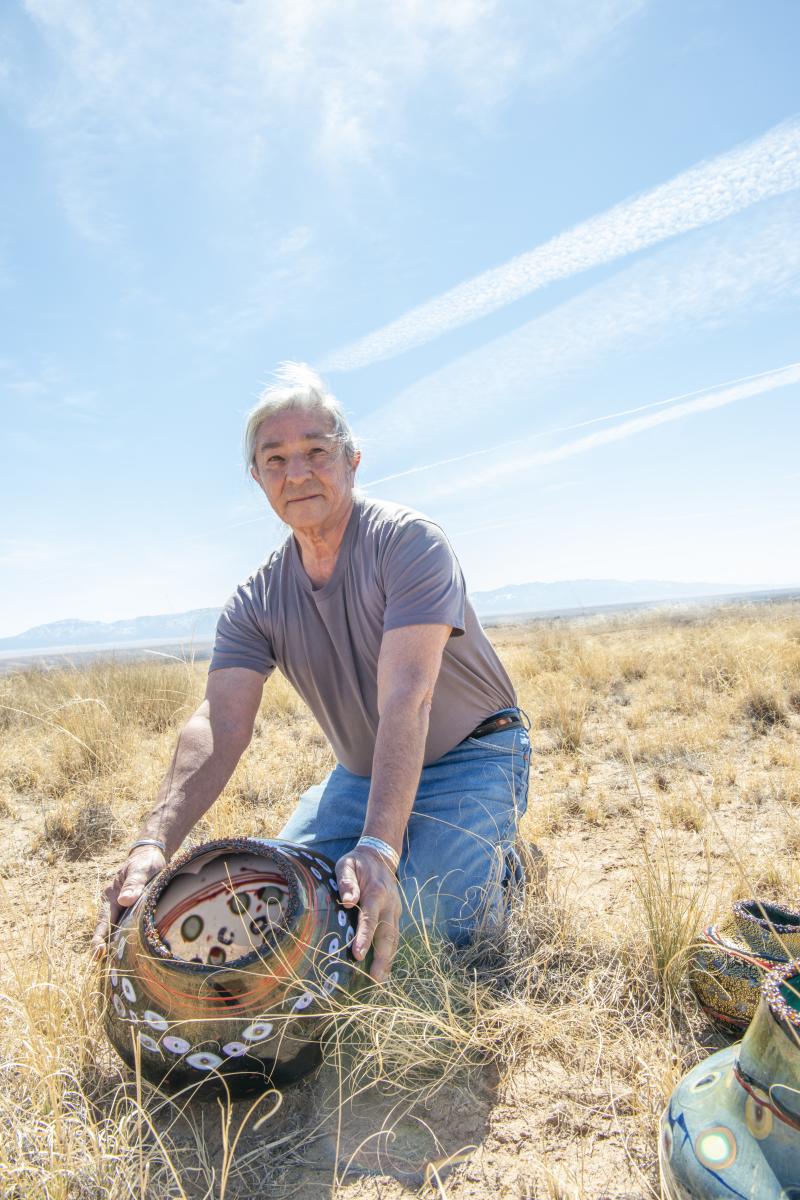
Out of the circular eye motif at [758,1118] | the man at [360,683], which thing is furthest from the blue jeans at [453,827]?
the circular eye motif at [758,1118]

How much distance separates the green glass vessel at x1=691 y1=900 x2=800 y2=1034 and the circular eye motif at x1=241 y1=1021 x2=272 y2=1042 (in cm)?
104

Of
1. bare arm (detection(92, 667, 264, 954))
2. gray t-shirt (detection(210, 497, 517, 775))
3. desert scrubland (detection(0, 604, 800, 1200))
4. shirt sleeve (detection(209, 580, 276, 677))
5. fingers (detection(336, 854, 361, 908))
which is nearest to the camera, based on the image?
desert scrubland (detection(0, 604, 800, 1200))

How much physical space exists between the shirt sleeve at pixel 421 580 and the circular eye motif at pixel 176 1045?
116cm

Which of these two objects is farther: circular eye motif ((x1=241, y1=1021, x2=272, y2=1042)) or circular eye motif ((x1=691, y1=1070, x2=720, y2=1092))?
circular eye motif ((x1=241, y1=1021, x2=272, y2=1042))

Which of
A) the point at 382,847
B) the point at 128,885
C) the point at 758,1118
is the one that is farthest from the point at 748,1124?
the point at 128,885

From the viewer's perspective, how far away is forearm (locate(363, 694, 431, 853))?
1963 mm

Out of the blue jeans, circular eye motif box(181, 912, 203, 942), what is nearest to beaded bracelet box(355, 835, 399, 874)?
the blue jeans

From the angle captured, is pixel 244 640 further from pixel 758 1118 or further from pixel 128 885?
pixel 758 1118

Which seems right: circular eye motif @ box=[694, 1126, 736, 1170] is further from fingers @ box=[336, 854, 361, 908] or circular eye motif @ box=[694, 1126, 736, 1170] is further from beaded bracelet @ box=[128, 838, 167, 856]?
beaded bracelet @ box=[128, 838, 167, 856]

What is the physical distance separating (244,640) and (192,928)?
3.74 feet

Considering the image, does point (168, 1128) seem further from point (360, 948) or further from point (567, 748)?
point (567, 748)

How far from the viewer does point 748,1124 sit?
116 centimetres

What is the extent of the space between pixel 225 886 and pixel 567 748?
3.66m

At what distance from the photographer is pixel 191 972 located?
1.63 meters
